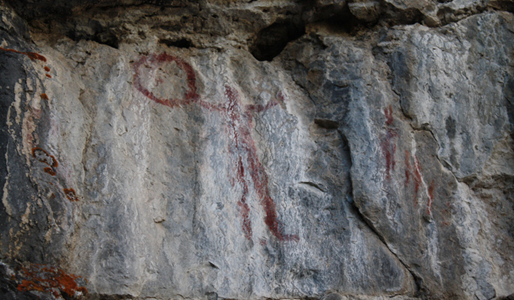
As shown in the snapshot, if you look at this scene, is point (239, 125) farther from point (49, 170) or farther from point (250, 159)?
point (49, 170)

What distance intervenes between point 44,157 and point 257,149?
123cm

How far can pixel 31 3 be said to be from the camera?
2795mm

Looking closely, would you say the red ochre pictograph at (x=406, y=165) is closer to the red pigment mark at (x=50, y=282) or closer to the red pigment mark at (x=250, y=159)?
the red pigment mark at (x=250, y=159)

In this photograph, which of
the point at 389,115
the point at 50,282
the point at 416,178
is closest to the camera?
the point at 50,282

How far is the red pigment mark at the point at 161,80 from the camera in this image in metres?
2.94

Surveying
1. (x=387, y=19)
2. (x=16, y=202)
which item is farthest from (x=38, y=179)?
(x=387, y=19)

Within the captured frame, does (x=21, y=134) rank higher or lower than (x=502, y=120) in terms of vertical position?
lower

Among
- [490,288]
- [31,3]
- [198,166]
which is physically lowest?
[490,288]

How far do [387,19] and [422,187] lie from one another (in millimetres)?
1204

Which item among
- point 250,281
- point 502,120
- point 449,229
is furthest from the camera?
point 502,120

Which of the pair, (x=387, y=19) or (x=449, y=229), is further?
(x=387, y=19)

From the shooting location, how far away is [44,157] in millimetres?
2402

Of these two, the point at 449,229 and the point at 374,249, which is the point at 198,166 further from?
the point at 449,229

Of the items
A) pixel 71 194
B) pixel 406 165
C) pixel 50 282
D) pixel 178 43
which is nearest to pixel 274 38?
pixel 178 43
